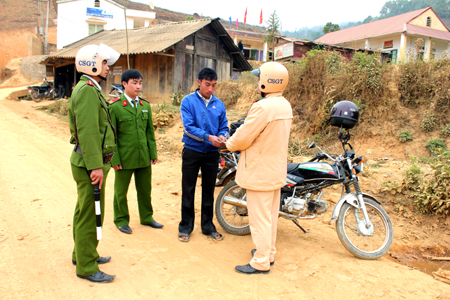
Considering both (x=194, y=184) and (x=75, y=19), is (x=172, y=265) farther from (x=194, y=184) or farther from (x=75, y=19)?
(x=75, y=19)

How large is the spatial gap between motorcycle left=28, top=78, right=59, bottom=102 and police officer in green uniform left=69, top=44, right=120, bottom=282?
20123mm

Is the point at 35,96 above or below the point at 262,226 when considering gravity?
above

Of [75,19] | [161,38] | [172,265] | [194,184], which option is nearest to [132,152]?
[194,184]

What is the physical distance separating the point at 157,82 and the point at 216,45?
4.08 m

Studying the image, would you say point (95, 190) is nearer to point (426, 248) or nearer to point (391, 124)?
point (426, 248)

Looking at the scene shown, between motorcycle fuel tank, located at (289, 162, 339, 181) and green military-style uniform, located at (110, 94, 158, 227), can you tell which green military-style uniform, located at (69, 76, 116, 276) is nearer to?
green military-style uniform, located at (110, 94, 158, 227)

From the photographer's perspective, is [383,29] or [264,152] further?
[383,29]

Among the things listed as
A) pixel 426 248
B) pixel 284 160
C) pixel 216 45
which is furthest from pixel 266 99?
pixel 216 45

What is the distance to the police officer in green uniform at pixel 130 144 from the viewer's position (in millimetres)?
3975

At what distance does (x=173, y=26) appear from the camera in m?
17.8

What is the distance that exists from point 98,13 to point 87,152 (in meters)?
35.5

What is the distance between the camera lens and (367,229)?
12.0ft

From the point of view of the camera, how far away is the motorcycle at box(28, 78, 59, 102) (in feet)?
65.2

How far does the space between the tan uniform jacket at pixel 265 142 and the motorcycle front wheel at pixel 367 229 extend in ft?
3.52
